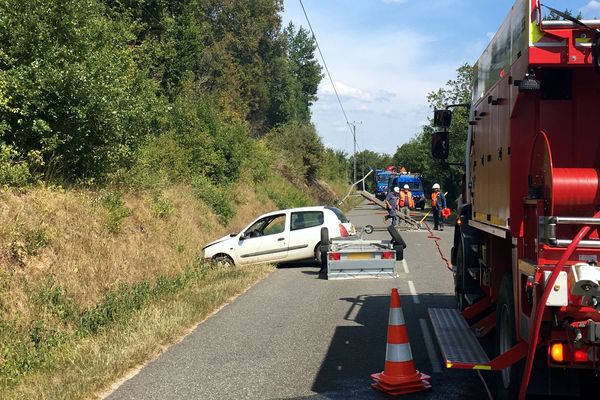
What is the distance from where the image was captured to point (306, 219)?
16.7m

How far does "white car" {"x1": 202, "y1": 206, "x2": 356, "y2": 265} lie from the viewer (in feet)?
53.6

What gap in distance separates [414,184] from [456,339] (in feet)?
136

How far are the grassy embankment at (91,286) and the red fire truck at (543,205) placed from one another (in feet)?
13.0

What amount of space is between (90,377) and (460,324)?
13.9 ft

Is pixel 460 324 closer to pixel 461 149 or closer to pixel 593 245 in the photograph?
pixel 593 245

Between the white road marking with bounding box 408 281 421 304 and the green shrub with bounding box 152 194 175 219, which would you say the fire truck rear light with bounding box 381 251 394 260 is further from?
the green shrub with bounding box 152 194 175 219

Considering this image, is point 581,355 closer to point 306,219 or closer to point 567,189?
point 567,189

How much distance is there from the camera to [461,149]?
30641 mm

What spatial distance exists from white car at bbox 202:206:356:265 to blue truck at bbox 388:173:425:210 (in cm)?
2854

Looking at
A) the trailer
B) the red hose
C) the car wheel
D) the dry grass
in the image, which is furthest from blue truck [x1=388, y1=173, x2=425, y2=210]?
the red hose

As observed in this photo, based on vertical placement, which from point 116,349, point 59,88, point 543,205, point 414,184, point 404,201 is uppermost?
point 59,88

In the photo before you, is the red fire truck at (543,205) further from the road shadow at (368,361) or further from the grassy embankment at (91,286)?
the grassy embankment at (91,286)

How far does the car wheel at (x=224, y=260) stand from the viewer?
16297 millimetres

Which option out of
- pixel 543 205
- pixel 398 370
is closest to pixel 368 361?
pixel 398 370
